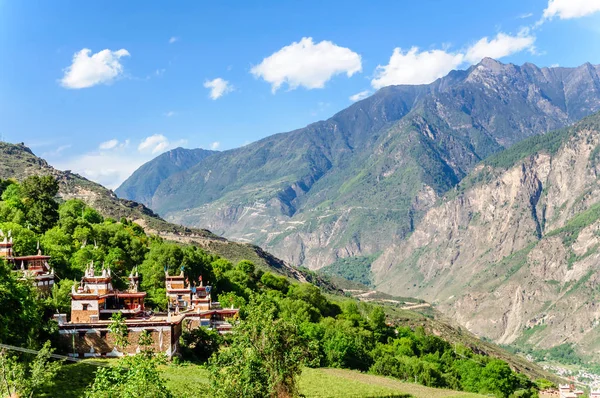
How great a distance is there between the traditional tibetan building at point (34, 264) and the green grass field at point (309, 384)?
19.0m

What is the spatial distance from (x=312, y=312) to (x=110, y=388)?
7948 centimetres

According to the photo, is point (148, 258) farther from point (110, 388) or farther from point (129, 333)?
point (110, 388)

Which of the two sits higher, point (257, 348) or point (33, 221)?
point (33, 221)

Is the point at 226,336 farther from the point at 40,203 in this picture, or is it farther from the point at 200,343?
the point at 40,203

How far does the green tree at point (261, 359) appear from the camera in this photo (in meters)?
38.9

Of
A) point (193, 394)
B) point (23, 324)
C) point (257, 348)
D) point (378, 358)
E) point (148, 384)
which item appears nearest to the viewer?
point (148, 384)

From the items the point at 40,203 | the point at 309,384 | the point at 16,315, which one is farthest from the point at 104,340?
the point at 40,203

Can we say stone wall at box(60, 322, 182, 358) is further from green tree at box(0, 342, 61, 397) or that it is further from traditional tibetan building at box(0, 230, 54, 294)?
green tree at box(0, 342, 61, 397)

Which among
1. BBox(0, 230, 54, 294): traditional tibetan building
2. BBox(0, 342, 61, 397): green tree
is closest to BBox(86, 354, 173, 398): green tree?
BBox(0, 342, 61, 397): green tree

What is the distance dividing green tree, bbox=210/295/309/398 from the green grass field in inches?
82.2

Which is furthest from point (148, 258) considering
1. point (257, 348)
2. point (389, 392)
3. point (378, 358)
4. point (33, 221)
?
point (257, 348)

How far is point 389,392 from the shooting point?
6406 cm

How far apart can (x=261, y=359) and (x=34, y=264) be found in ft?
134

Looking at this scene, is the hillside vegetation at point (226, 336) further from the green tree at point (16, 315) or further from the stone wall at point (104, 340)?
the stone wall at point (104, 340)
